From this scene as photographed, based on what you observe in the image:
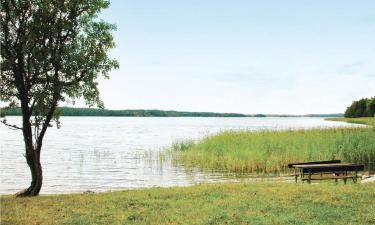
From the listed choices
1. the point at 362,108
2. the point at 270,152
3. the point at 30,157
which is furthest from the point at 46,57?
the point at 362,108

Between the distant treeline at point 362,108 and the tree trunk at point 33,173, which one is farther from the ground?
the distant treeline at point 362,108

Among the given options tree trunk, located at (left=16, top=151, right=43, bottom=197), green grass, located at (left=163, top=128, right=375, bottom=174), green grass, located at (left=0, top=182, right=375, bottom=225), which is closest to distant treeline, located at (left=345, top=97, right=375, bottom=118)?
green grass, located at (left=163, top=128, right=375, bottom=174)

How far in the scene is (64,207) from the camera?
50.6 feet

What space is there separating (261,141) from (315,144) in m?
4.04

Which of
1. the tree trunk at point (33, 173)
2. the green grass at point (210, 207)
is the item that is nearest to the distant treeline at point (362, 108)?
the green grass at point (210, 207)

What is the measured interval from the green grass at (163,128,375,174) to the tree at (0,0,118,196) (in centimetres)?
1457

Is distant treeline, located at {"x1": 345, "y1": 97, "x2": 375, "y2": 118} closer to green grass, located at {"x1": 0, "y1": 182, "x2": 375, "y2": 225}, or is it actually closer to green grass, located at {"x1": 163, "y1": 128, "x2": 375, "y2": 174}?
green grass, located at {"x1": 163, "y1": 128, "x2": 375, "y2": 174}

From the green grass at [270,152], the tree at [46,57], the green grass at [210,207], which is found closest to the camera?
the green grass at [210,207]

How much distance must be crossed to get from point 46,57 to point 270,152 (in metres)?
20.6

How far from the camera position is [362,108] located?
151 meters

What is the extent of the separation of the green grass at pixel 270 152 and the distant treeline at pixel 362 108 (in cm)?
10448

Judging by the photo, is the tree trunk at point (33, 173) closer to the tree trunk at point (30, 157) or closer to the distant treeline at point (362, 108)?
the tree trunk at point (30, 157)

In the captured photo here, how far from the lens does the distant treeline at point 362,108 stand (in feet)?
455

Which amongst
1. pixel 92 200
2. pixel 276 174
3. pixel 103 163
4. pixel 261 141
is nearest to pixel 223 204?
pixel 92 200
